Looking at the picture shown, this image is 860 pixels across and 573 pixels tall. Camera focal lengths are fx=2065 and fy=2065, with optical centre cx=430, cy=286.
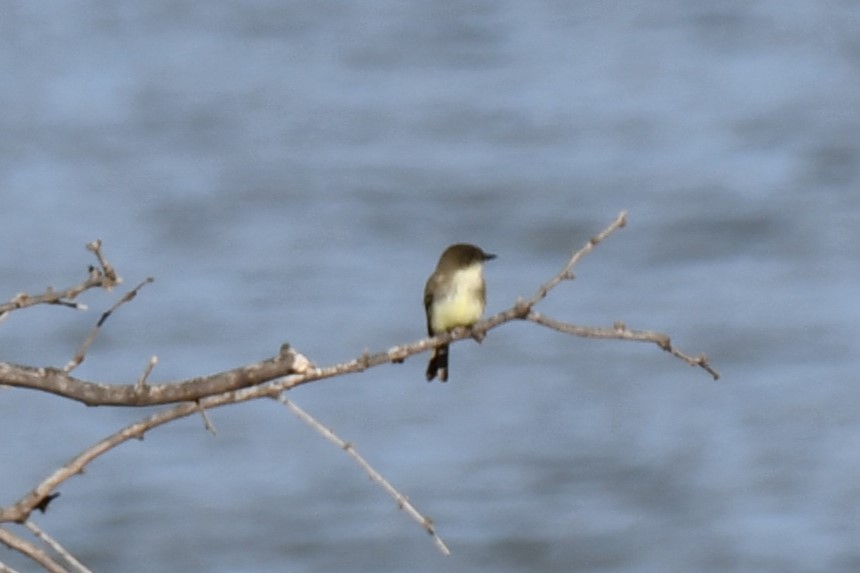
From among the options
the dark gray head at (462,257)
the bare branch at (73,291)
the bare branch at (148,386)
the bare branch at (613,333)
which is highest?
the dark gray head at (462,257)

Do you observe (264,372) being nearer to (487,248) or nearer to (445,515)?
(445,515)

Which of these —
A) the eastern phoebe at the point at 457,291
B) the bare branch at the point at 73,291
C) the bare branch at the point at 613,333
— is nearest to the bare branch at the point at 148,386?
the bare branch at the point at 73,291

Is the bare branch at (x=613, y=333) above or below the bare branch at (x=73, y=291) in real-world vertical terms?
below

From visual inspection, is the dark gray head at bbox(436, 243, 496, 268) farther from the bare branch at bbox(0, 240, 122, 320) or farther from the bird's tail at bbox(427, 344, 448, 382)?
the bare branch at bbox(0, 240, 122, 320)

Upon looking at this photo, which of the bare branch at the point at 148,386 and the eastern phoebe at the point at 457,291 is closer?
the bare branch at the point at 148,386

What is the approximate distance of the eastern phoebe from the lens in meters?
6.76

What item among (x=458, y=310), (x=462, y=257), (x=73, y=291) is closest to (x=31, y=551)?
(x=73, y=291)

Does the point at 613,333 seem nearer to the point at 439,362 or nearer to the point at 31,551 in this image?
the point at 31,551

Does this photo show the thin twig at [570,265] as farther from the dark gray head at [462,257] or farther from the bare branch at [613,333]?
the dark gray head at [462,257]

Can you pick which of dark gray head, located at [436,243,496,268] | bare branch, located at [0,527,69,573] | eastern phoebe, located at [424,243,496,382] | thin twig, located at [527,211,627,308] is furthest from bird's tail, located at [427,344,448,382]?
bare branch, located at [0,527,69,573]

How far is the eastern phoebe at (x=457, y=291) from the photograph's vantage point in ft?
22.2

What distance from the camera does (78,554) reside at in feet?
45.7

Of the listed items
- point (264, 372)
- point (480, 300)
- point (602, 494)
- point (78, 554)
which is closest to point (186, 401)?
point (264, 372)

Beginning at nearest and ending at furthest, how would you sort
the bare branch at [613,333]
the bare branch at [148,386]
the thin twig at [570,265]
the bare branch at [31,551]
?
1. the bare branch at [31,551]
2. the bare branch at [148,386]
3. the bare branch at [613,333]
4. the thin twig at [570,265]
